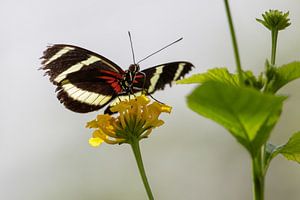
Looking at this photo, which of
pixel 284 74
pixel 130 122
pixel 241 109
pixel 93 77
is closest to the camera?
pixel 241 109

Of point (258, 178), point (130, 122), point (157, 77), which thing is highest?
point (157, 77)

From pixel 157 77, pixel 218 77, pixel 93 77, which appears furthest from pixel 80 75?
pixel 218 77

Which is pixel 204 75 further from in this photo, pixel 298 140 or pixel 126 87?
pixel 126 87

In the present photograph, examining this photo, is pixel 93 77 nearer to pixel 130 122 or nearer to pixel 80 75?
pixel 80 75

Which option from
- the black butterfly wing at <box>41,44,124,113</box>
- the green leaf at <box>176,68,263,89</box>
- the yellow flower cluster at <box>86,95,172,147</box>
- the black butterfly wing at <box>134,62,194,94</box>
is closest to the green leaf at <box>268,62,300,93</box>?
the green leaf at <box>176,68,263,89</box>

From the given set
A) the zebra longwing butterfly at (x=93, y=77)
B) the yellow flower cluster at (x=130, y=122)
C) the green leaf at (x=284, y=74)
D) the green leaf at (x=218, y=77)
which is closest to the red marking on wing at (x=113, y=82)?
the zebra longwing butterfly at (x=93, y=77)

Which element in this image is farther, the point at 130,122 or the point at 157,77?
the point at 157,77

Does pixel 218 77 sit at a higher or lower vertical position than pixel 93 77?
lower

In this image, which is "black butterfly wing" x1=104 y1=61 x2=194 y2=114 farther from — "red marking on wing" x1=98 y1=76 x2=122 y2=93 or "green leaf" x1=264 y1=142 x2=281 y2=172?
"green leaf" x1=264 y1=142 x2=281 y2=172
